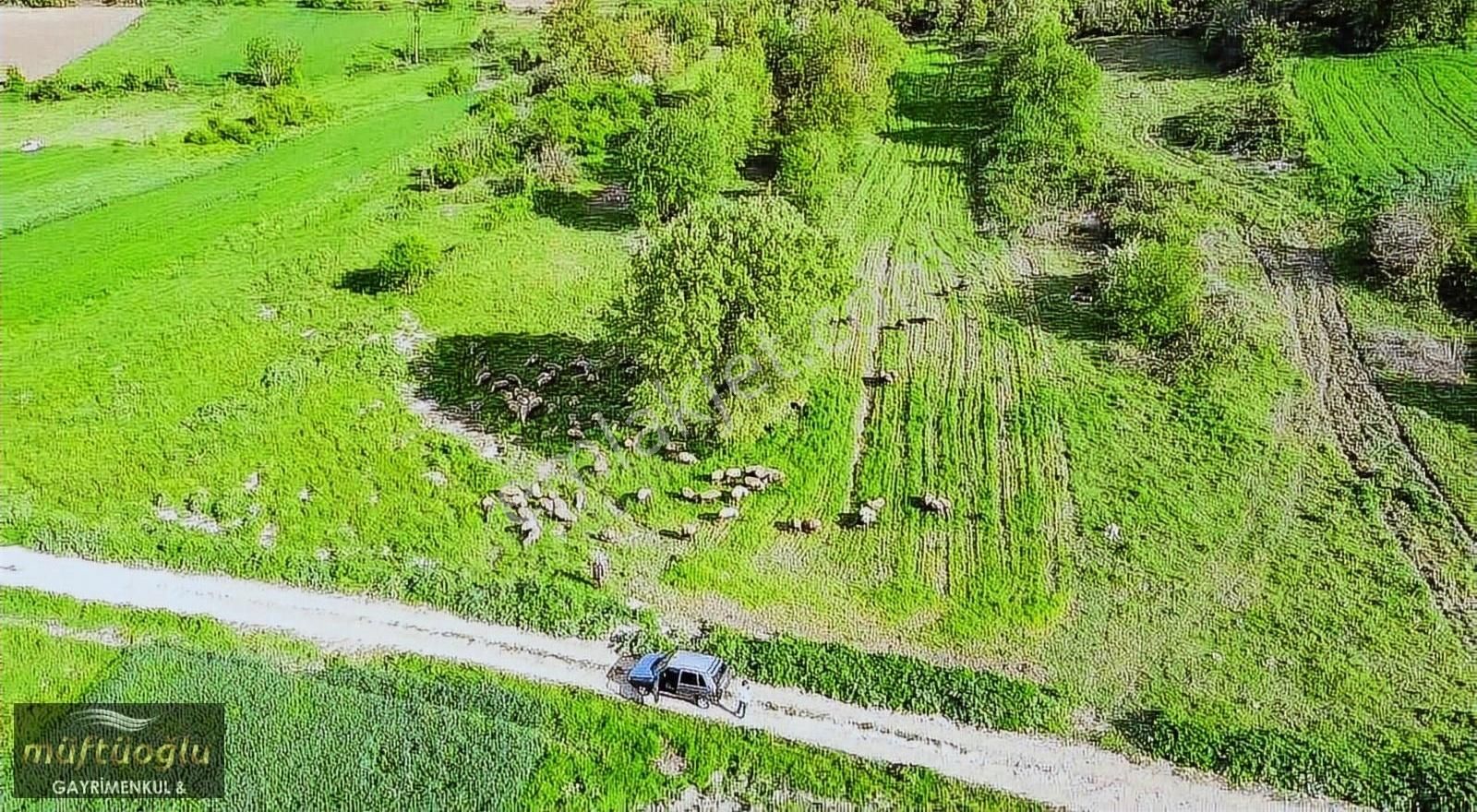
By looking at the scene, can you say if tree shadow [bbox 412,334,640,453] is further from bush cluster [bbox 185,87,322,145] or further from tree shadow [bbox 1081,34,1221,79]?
tree shadow [bbox 1081,34,1221,79]

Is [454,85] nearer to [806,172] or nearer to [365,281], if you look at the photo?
[365,281]

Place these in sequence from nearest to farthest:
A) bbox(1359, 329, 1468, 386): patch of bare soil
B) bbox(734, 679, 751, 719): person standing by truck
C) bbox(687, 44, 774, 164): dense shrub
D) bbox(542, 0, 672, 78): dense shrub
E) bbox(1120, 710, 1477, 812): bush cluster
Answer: bbox(1120, 710, 1477, 812): bush cluster, bbox(734, 679, 751, 719): person standing by truck, bbox(1359, 329, 1468, 386): patch of bare soil, bbox(687, 44, 774, 164): dense shrub, bbox(542, 0, 672, 78): dense shrub

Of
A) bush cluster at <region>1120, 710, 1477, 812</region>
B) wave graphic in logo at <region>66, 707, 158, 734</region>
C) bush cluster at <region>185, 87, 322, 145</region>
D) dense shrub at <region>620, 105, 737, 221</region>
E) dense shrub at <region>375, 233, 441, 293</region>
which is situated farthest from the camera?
bush cluster at <region>185, 87, 322, 145</region>

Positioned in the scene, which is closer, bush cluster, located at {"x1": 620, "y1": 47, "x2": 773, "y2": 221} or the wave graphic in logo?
the wave graphic in logo

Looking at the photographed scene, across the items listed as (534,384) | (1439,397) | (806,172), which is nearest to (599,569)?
(534,384)

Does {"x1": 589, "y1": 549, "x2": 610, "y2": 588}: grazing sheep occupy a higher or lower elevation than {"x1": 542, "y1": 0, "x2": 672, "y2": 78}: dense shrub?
lower

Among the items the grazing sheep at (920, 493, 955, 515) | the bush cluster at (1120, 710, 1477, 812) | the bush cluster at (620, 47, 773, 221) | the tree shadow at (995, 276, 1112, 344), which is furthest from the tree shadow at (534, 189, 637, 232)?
the bush cluster at (1120, 710, 1477, 812)
